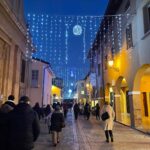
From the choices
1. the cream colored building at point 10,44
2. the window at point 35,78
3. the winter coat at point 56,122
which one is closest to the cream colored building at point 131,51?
the winter coat at point 56,122

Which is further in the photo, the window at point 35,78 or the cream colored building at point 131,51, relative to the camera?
the window at point 35,78

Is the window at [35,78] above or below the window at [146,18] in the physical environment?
below

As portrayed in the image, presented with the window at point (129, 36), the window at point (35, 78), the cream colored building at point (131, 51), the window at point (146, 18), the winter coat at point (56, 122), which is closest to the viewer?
the winter coat at point (56, 122)

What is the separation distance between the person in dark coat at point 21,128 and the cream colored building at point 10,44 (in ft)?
29.7

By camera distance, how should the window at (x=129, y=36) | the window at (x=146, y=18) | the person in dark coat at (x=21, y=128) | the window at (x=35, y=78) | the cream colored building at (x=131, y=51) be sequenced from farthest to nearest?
the window at (x=35, y=78)
the window at (x=129, y=36)
the cream colored building at (x=131, y=51)
the window at (x=146, y=18)
the person in dark coat at (x=21, y=128)

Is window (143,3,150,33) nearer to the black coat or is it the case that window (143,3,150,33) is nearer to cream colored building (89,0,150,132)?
cream colored building (89,0,150,132)

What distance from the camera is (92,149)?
881cm

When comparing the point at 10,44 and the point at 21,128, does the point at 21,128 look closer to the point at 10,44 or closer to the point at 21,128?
the point at 21,128

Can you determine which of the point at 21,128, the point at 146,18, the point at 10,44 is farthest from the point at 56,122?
the point at 146,18

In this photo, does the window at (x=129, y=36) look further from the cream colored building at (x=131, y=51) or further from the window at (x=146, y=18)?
the window at (x=146, y=18)

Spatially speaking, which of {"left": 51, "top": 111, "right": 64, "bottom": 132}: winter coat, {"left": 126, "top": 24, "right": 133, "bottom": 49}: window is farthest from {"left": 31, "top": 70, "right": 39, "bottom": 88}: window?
{"left": 51, "top": 111, "right": 64, "bottom": 132}: winter coat

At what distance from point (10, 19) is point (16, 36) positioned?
1.99m

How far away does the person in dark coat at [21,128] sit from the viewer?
4129 mm

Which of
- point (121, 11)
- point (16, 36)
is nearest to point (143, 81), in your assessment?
point (121, 11)
